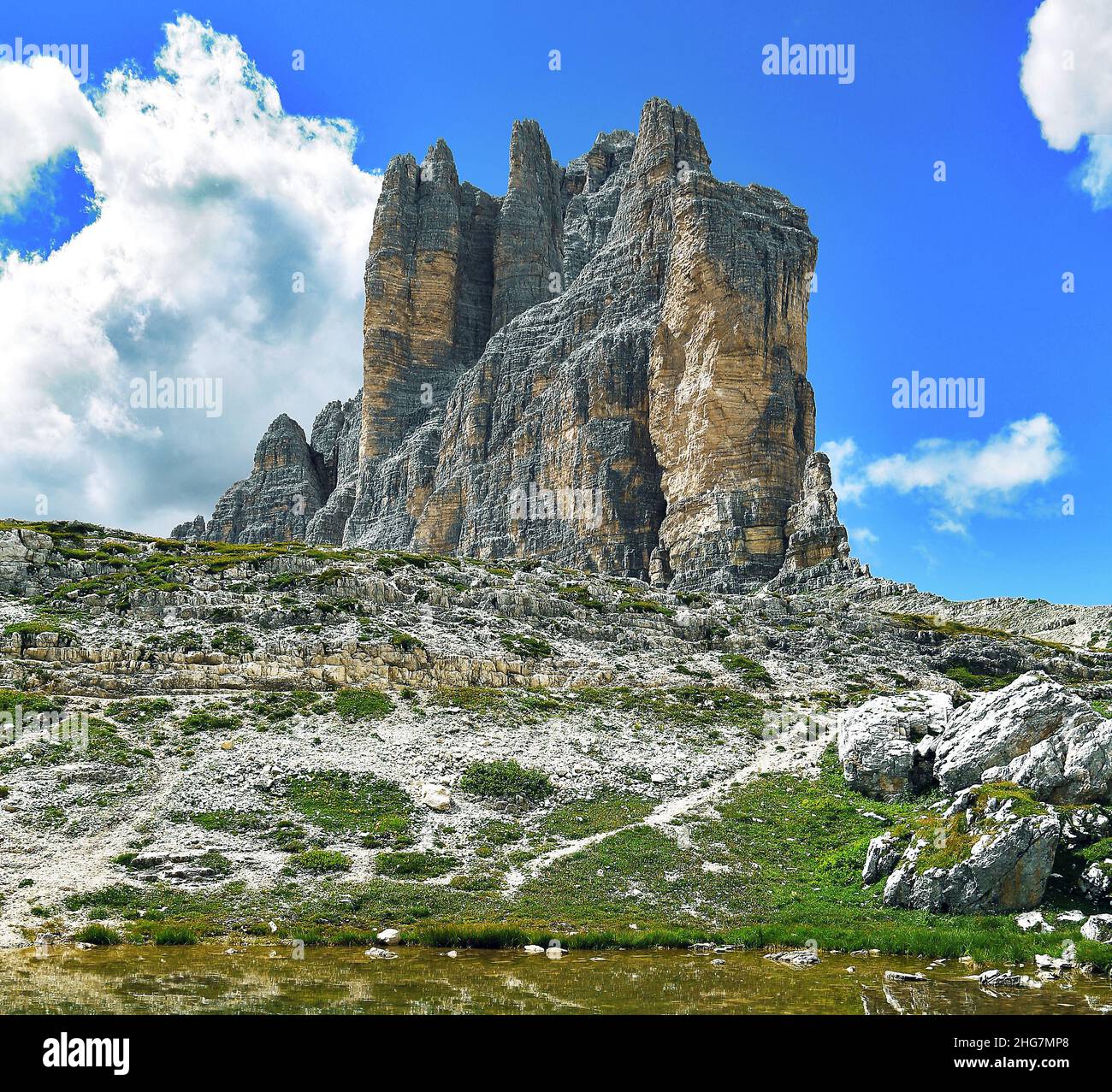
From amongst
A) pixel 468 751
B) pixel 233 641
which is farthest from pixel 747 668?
pixel 233 641

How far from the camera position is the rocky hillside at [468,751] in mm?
27875

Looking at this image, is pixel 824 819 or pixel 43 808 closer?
pixel 43 808

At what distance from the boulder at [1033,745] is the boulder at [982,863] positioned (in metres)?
3.24

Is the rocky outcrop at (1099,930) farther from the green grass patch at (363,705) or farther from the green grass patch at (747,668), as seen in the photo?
the green grass patch at (747,668)

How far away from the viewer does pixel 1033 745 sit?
32.5 m

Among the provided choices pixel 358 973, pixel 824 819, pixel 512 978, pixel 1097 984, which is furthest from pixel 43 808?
pixel 1097 984

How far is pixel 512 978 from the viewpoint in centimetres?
2000

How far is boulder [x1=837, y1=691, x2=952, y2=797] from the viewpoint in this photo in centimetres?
3847

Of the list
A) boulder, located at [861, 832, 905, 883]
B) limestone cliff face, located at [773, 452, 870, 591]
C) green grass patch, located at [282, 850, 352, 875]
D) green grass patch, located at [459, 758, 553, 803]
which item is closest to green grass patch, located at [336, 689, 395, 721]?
green grass patch, located at [459, 758, 553, 803]

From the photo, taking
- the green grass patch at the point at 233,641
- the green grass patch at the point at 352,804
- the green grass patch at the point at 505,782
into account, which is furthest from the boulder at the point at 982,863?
the green grass patch at the point at 233,641

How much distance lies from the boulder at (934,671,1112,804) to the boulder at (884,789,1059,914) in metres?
3.24

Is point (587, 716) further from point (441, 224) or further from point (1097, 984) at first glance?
point (441, 224)

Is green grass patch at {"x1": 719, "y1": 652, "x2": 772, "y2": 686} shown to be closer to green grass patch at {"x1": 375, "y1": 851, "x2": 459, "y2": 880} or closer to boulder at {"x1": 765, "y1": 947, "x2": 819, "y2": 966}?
green grass patch at {"x1": 375, "y1": 851, "x2": 459, "y2": 880}
